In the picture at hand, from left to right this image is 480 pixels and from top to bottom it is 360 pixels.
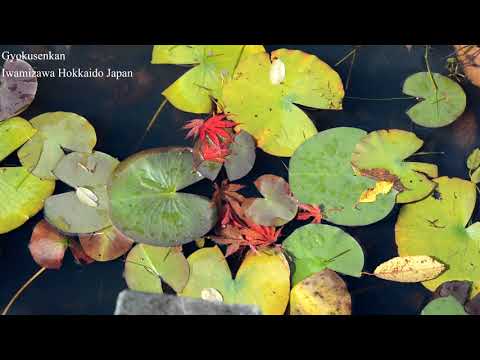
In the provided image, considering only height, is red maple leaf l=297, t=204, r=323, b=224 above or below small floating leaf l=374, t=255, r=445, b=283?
above

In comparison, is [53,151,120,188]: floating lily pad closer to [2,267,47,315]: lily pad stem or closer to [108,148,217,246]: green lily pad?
[108,148,217,246]: green lily pad

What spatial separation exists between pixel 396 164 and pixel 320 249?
0.29 m

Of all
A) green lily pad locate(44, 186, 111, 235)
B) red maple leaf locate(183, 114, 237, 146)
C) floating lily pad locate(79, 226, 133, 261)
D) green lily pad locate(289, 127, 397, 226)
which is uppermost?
red maple leaf locate(183, 114, 237, 146)

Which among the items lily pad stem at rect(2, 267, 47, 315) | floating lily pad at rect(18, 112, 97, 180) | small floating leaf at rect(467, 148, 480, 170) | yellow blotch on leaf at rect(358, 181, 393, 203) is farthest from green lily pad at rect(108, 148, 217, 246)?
small floating leaf at rect(467, 148, 480, 170)

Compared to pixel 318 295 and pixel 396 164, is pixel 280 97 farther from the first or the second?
pixel 318 295

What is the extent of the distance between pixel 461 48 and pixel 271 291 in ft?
2.69

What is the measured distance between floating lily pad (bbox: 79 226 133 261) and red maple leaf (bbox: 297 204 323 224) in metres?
0.44

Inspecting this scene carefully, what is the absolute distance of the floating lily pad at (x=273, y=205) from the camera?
1.51m

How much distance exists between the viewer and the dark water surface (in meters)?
1.52

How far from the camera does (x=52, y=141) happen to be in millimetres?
1521

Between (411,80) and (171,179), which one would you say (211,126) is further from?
(411,80)

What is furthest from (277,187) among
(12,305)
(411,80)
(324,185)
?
(12,305)

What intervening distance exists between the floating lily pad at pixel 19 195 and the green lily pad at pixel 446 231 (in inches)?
36.9

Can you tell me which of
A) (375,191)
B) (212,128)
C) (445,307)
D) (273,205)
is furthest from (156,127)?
(445,307)
